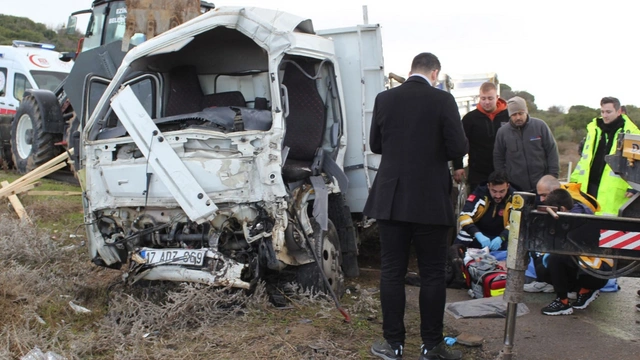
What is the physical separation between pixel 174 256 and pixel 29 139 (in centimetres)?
873

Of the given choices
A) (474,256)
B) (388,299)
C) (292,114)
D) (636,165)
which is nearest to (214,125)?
(292,114)

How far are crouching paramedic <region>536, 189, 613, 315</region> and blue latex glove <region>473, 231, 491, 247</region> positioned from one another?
91cm

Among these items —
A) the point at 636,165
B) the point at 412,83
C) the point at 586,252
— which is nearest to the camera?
the point at 586,252

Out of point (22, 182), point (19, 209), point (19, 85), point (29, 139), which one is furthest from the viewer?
point (19, 85)

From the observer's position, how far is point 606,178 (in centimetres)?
608

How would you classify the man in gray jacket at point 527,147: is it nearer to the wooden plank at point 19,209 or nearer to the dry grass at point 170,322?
the dry grass at point 170,322

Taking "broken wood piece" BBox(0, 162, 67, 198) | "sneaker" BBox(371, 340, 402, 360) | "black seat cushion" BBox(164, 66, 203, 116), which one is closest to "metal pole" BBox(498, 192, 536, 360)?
"sneaker" BBox(371, 340, 402, 360)

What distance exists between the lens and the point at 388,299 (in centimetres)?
426

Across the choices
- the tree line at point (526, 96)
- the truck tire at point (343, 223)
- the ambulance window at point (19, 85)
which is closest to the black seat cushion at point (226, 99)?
the truck tire at point (343, 223)

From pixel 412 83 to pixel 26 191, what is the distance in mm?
7625

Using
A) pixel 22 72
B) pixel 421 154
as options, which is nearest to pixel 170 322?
pixel 421 154

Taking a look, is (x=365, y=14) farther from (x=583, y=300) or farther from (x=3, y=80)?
(x=3, y=80)

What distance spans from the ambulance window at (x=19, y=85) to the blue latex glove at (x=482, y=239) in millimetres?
10524

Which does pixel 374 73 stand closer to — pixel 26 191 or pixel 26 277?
pixel 26 277
